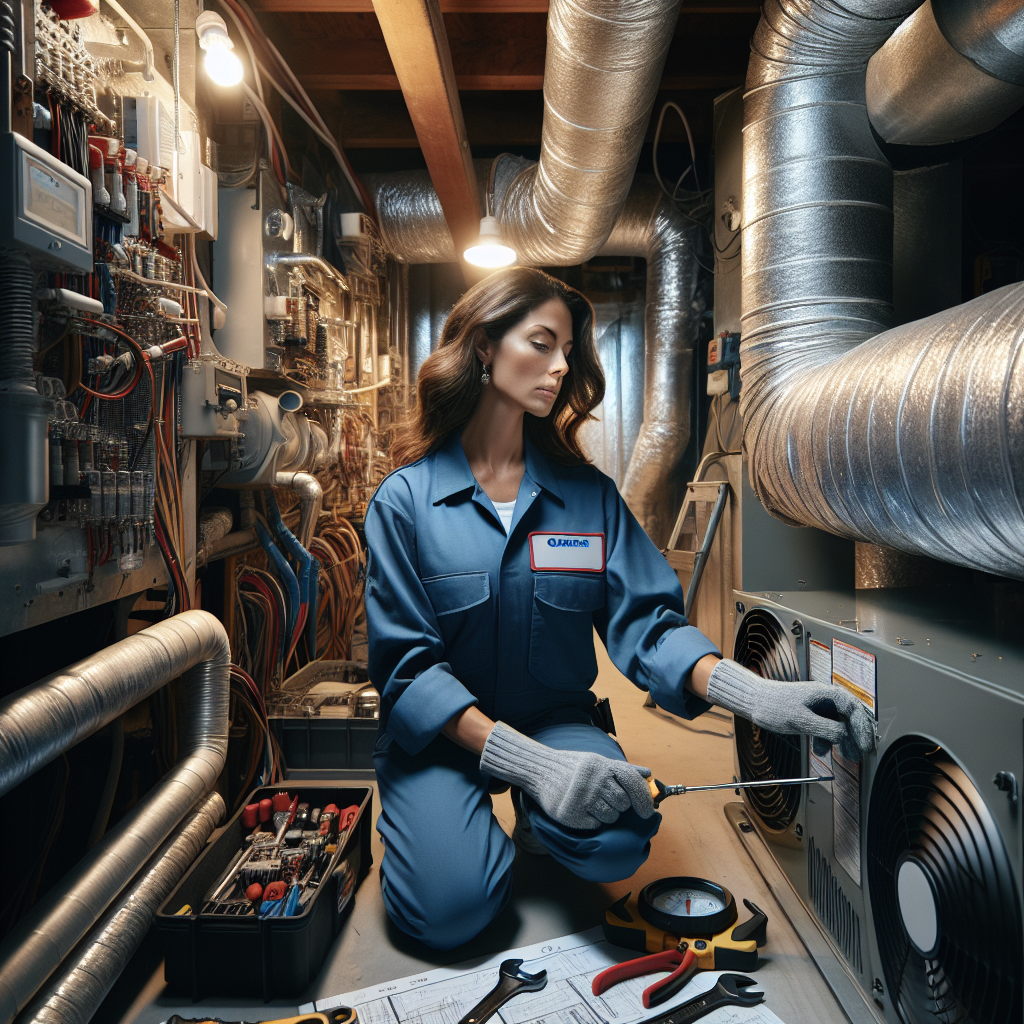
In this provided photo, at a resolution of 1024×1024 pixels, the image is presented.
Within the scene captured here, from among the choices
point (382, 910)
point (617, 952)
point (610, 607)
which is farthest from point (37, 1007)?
point (610, 607)

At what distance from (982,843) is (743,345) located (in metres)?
1.39

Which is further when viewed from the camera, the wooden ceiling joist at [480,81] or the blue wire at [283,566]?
the wooden ceiling joist at [480,81]

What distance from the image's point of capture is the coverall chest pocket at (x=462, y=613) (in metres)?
1.52

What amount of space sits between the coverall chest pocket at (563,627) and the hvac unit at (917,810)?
374 millimetres

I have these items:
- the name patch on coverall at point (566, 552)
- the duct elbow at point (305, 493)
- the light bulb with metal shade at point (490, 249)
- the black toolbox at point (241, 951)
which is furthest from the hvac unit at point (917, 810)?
the light bulb with metal shade at point (490, 249)

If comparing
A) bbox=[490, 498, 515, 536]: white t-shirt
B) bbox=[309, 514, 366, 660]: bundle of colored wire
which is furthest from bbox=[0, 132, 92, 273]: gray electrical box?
bbox=[309, 514, 366, 660]: bundle of colored wire

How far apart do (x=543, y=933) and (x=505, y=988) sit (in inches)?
8.4

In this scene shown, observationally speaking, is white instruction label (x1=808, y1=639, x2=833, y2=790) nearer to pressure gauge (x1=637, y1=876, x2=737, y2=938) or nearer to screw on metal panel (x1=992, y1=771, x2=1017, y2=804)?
pressure gauge (x1=637, y1=876, x2=737, y2=938)

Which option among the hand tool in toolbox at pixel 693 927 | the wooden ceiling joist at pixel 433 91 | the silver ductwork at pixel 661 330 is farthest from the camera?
the silver ductwork at pixel 661 330

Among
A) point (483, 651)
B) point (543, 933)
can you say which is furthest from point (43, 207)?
point (543, 933)

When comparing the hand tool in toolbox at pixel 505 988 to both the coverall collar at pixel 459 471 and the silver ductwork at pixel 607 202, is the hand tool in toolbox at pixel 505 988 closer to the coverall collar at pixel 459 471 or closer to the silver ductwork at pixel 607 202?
the coverall collar at pixel 459 471

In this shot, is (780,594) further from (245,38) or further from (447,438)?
(245,38)

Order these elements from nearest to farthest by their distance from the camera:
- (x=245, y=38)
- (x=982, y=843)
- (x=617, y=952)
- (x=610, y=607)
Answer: (x=982, y=843) → (x=617, y=952) → (x=610, y=607) → (x=245, y=38)

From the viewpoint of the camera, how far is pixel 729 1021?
1.14 m
